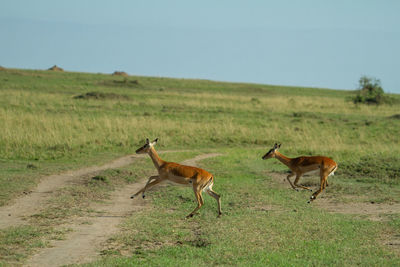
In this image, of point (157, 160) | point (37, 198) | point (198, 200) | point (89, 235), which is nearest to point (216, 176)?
point (157, 160)

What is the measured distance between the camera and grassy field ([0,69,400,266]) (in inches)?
298

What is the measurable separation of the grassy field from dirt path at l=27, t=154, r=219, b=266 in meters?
0.23

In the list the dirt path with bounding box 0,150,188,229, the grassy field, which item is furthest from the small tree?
the dirt path with bounding box 0,150,188,229

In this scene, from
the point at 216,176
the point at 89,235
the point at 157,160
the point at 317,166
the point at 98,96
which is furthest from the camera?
the point at 98,96

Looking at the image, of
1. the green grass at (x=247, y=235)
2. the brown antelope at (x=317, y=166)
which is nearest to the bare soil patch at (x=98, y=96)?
the green grass at (x=247, y=235)

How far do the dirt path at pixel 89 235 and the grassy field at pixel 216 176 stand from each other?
0.75ft

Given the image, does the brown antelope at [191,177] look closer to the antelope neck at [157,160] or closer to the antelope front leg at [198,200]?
the antelope front leg at [198,200]

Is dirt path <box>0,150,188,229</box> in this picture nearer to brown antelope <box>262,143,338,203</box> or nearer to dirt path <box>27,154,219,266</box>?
dirt path <box>27,154,219,266</box>

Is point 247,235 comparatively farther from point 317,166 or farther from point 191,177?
point 317,166

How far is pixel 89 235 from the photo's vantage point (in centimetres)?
830

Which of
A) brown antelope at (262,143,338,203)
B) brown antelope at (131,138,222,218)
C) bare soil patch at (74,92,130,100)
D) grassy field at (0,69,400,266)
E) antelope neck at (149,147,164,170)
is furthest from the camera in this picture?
bare soil patch at (74,92,130,100)

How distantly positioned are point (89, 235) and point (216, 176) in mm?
7437

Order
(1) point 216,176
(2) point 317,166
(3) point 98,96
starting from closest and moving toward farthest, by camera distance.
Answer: (2) point 317,166, (1) point 216,176, (3) point 98,96

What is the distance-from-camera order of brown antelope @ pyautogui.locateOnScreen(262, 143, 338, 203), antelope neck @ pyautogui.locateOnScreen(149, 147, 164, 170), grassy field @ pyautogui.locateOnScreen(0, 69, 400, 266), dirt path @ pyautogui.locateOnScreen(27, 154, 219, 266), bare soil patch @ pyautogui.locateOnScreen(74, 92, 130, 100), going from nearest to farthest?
1. dirt path @ pyautogui.locateOnScreen(27, 154, 219, 266)
2. grassy field @ pyautogui.locateOnScreen(0, 69, 400, 266)
3. antelope neck @ pyautogui.locateOnScreen(149, 147, 164, 170)
4. brown antelope @ pyautogui.locateOnScreen(262, 143, 338, 203)
5. bare soil patch @ pyautogui.locateOnScreen(74, 92, 130, 100)
